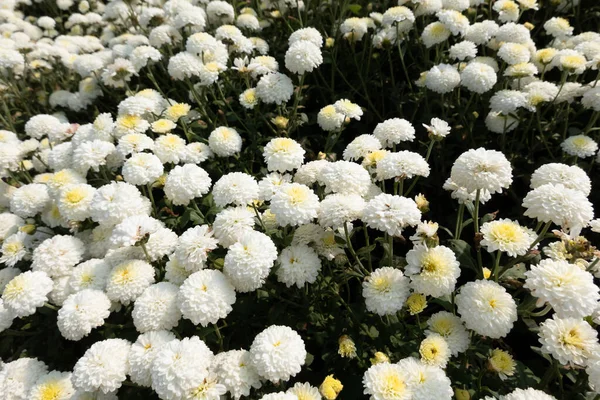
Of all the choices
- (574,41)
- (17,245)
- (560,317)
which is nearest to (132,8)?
(17,245)

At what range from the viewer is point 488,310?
1.77 meters

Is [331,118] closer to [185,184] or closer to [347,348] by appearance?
[185,184]

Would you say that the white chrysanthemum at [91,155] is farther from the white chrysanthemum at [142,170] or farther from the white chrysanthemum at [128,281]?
the white chrysanthemum at [128,281]

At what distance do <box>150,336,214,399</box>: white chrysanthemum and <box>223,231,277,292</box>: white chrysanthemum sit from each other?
352mm

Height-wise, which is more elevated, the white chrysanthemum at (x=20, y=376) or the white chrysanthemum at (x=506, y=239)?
the white chrysanthemum at (x=506, y=239)

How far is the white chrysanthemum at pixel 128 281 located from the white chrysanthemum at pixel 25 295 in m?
0.41

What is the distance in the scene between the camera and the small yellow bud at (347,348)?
2002 millimetres

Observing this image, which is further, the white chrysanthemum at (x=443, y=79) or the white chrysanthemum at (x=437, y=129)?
the white chrysanthemum at (x=443, y=79)

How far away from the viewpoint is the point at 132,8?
16.2ft

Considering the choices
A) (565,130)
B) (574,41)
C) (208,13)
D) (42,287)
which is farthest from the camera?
(208,13)

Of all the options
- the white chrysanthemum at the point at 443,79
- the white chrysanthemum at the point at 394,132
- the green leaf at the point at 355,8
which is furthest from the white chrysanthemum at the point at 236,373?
the green leaf at the point at 355,8

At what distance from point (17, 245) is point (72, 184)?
52 cm

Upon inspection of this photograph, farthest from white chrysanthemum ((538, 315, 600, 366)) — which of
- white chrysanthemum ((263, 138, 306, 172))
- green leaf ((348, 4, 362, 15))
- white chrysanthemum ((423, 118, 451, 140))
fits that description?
green leaf ((348, 4, 362, 15))

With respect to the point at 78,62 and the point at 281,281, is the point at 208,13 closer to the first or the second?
the point at 78,62
